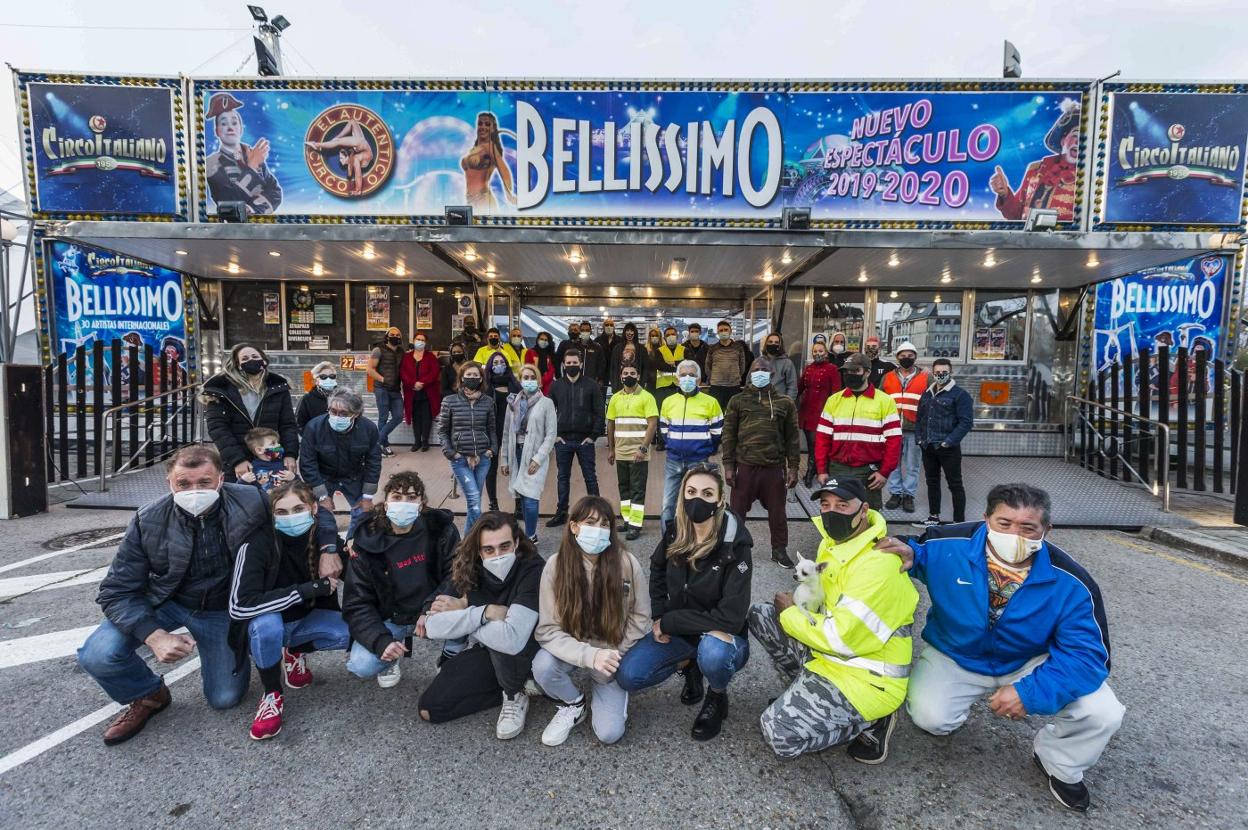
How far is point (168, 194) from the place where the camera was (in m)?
9.89

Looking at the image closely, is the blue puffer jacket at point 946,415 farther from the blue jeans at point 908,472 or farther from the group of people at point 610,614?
the group of people at point 610,614

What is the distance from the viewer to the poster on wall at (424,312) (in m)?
11.6

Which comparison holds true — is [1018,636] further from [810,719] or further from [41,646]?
[41,646]

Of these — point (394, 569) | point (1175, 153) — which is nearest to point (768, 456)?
point (394, 569)

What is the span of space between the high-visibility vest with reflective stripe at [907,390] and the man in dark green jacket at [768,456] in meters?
2.60

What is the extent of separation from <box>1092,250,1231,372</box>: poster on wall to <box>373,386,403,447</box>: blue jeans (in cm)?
1249

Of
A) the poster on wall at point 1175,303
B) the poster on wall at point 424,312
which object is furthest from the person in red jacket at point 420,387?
the poster on wall at point 1175,303

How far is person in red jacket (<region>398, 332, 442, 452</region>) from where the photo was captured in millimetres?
9250

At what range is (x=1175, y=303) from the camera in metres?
9.73

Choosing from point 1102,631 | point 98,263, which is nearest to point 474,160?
point 98,263

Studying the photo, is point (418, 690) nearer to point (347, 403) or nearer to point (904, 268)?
point (347, 403)

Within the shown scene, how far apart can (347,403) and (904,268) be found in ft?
28.9

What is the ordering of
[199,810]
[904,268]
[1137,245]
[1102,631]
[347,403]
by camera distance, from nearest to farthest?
[199,810]
[1102,631]
[347,403]
[1137,245]
[904,268]

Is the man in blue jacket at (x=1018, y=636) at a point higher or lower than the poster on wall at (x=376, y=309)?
lower
